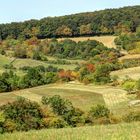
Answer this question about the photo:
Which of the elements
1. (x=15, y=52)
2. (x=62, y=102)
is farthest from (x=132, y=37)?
(x=62, y=102)

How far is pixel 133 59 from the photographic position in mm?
156500

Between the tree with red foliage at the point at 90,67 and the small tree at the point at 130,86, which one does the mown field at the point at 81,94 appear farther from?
the tree with red foliage at the point at 90,67

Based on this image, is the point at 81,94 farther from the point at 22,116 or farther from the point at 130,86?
the point at 22,116

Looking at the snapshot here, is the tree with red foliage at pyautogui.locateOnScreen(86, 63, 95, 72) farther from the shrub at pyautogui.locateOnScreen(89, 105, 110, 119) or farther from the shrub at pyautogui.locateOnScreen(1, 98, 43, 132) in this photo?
the shrub at pyautogui.locateOnScreen(1, 98, 43, 132)

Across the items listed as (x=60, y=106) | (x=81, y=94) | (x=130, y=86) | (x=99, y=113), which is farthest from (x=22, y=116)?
(x=130, y=86)

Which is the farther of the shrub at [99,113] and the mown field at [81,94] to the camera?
the mown field at [81,94]

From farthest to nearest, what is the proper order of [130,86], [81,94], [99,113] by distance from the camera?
[81,94]
[130,86]
[99,113]

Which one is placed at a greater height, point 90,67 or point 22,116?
point 22,116

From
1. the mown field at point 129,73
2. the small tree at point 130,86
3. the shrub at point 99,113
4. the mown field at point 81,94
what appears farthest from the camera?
the mown field at point 129,73

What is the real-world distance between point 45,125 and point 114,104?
36.2 m

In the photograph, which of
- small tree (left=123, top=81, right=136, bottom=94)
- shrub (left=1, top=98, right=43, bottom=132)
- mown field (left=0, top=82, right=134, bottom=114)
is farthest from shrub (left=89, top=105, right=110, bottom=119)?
small tree (left=123, top=81, right=136, bottom=94)

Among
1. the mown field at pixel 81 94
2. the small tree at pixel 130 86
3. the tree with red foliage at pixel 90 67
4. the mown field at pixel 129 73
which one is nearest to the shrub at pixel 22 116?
the mown field at pixel 81 94

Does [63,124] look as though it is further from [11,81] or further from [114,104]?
[11,81]

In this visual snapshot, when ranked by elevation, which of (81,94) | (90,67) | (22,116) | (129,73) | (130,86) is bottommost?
(81,94)
